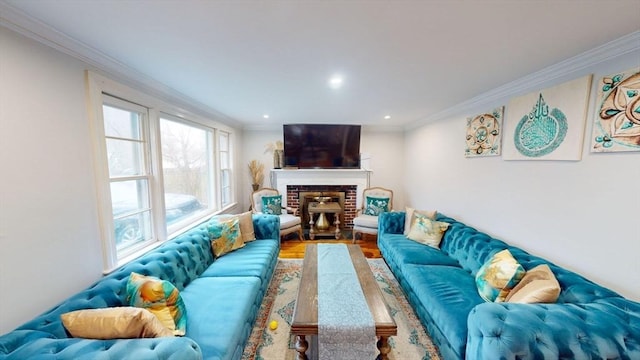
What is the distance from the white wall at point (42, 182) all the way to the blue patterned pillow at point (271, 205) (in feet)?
8.85

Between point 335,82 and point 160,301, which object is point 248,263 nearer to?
point 160,301

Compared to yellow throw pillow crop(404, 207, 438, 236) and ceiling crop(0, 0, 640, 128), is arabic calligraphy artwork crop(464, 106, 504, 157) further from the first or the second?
yellow throw pillow crop(404, 207, 438, 236)

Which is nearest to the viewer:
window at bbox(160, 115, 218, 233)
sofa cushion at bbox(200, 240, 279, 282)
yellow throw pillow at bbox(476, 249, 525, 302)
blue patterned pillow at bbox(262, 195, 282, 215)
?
yellow throw pillow at bbox(476, 249, 525, 302)

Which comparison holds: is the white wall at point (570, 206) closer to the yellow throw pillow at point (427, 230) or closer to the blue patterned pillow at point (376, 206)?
the yellow throw pillow at point (427, 230)


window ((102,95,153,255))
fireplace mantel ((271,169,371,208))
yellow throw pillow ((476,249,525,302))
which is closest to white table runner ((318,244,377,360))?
yellow throw pillow ((476,249,525,302))

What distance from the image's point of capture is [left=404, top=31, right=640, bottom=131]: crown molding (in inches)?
53.9

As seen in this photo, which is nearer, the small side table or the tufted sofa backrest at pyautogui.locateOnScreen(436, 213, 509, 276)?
the tufted sofa backrest at pyautogui.locateOnScreen(436, 213, 509, 276)

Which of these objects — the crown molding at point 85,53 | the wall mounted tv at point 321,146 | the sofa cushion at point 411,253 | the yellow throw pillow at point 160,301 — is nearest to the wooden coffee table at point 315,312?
the sofa cushion at point 411,253

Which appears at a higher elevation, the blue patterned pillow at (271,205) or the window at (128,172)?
the window at (128,172)

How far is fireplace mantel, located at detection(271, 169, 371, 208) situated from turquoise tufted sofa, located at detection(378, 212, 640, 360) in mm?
2680

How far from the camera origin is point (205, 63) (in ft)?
5.68

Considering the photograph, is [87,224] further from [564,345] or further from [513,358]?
[564,345]

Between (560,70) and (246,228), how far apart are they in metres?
3.42

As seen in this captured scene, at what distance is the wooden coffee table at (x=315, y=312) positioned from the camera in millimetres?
1505
